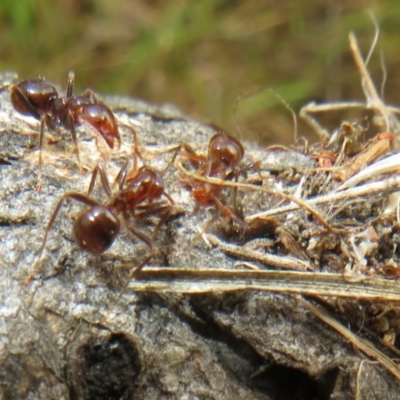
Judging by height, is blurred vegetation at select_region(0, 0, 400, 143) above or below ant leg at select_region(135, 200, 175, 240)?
above

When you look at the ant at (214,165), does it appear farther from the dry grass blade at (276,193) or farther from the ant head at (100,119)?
the ant head at (100,119)

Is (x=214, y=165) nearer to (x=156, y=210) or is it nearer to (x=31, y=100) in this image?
(x=156, y=210)

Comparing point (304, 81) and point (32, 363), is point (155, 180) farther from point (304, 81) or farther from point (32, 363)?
point (304, 81)

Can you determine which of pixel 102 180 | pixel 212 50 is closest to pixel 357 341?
pixel 102 180

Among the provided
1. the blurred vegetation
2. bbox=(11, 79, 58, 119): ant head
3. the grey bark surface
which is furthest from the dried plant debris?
the blurred vegetation

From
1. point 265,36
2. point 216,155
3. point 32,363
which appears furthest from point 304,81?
point 32,363

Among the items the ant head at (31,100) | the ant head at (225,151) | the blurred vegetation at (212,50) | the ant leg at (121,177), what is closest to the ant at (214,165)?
the ant head at (225,151)

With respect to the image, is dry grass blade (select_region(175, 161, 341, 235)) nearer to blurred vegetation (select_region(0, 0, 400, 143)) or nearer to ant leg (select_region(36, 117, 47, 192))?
ant leg (select_region(36, 117, 47, 192))
